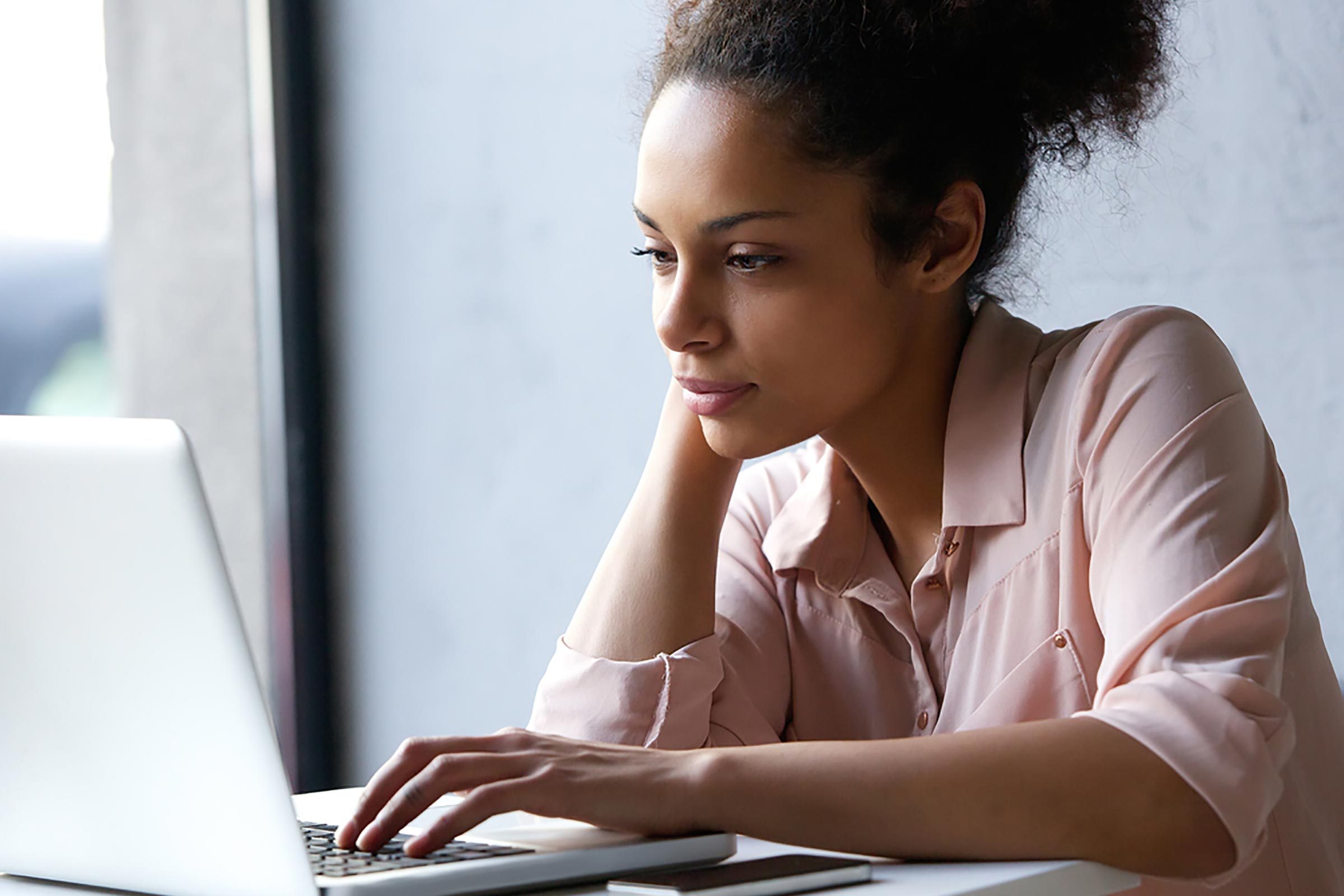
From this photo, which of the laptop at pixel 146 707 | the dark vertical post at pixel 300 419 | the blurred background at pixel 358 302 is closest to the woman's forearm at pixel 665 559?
the laptop at pixel 146 707

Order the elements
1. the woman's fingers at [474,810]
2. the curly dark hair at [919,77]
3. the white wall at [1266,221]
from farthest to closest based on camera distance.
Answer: the white wall at [1266,221], the curly dark hair at [919,77], the woman's fingers at [474,810]

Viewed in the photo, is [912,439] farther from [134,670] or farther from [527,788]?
[134,670]

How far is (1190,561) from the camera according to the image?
1.00m

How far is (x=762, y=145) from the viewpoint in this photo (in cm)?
123

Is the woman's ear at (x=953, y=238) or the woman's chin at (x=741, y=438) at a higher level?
the woman's ear at (x=953, y=238)

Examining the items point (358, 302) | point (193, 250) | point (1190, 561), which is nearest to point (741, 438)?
point (1190, 561)

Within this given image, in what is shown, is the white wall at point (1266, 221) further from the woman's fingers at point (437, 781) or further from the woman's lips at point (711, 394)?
the woman's fingers at point (437, 781)

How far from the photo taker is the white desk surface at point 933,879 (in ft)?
2.53

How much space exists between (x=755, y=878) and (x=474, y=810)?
168 millimetres

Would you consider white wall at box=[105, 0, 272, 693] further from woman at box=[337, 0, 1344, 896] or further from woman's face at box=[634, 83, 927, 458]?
woman's face at box=[634, 83, 927, 458]

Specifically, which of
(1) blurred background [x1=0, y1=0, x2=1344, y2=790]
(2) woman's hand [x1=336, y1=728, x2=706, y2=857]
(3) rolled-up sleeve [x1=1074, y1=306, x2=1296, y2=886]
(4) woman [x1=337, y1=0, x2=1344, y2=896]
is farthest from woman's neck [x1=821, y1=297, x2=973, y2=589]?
(1) blurred background [x1=0, y1=0, x2=1344, y2=790]

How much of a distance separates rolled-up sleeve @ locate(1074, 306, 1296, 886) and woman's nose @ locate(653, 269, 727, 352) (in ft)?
0.97

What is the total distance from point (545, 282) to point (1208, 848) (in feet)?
5.60

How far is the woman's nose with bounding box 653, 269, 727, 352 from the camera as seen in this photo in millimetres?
1218
